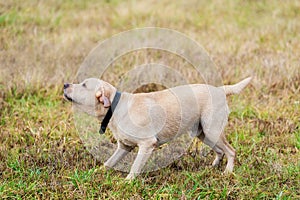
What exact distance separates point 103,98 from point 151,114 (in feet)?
1.48

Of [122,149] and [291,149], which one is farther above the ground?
[122,149]

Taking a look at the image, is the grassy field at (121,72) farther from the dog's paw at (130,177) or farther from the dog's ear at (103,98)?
the dog's ear at (103,98)

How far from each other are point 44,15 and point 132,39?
201 centimetres

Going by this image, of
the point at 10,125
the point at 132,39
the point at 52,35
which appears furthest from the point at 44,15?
the point at 10,125

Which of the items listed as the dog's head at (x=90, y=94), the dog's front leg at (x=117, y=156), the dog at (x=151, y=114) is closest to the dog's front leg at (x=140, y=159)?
the dog at (x=151, y=114)

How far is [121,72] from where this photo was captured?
707cm

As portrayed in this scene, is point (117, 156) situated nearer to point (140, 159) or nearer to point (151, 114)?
point (140, 159)

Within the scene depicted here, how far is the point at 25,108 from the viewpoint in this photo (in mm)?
5977

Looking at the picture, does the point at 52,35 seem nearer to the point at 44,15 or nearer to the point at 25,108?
the point at 44,15

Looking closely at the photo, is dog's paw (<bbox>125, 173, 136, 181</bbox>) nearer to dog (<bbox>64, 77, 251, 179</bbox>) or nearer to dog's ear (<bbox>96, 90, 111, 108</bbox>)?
dog (<bbox>64, 77, 251, 179</bbox>)

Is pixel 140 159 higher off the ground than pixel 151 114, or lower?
lower

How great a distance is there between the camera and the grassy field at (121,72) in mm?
4398

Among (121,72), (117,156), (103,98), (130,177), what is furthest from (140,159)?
(121,72)

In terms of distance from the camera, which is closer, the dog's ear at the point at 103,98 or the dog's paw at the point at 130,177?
the dog's ear at the point at 103,98
